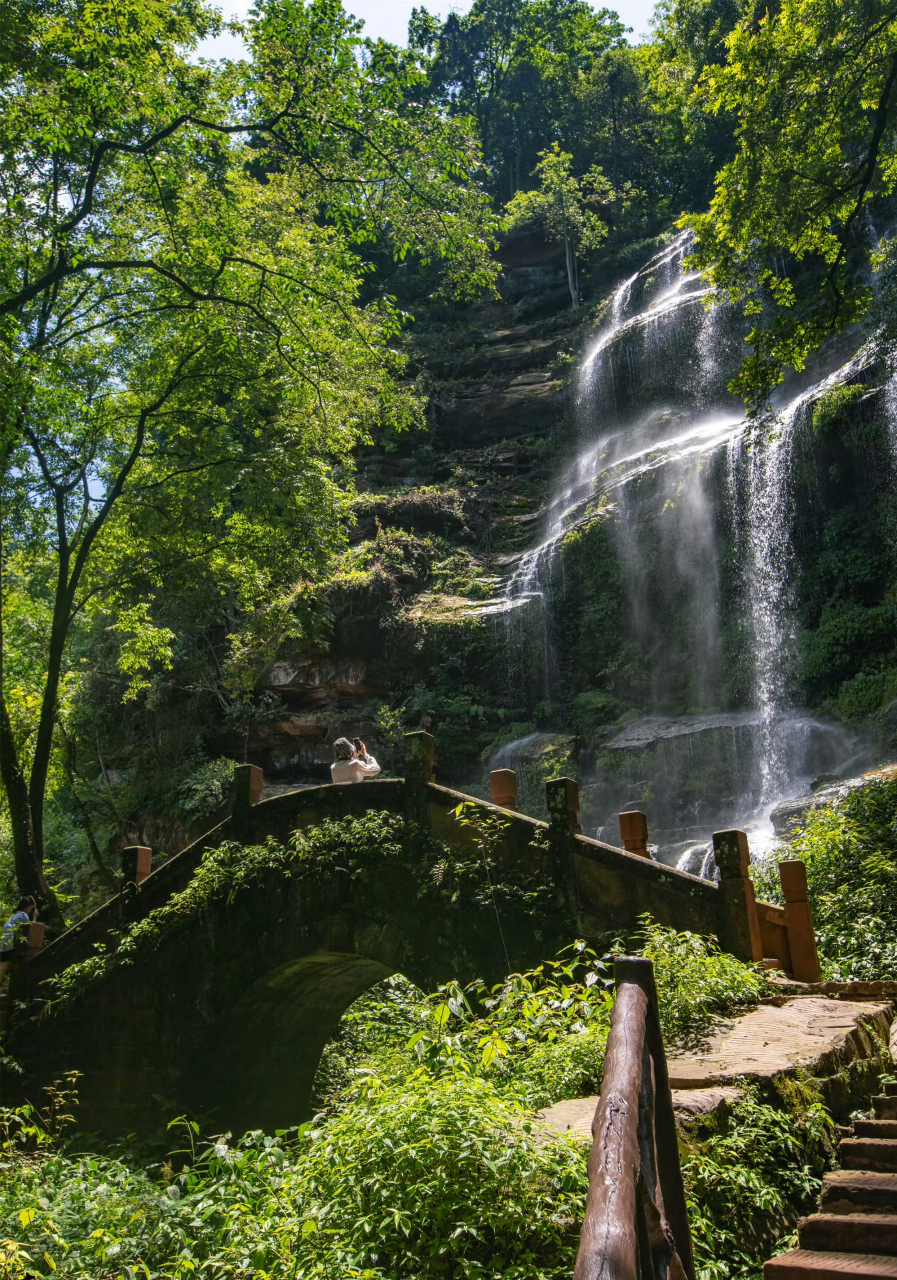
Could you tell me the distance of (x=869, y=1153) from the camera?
341 centimetres

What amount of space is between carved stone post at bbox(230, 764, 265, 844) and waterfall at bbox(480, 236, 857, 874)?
23.8ft

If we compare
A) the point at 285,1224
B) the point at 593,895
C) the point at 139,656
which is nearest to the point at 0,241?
the point at 139,656

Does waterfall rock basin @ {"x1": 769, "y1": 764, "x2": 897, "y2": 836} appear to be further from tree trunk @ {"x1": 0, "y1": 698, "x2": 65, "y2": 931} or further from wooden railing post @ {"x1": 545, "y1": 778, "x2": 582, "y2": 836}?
tree trunk @ {"x1": 0, "y1": 698, "x2": 65, "y2": 931}

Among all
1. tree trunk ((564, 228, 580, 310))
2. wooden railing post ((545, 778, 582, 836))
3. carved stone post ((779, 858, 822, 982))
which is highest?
tree trunk ((564, 228, 580, 310))

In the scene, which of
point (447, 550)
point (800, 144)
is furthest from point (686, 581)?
point (800, 144)

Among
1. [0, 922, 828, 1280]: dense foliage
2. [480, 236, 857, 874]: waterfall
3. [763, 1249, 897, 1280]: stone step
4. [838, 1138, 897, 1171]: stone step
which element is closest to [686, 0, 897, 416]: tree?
[480, 236, 857, 874]: waterfall

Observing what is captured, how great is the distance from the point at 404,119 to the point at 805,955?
34.9 ft

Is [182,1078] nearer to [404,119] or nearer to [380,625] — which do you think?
[404,119]

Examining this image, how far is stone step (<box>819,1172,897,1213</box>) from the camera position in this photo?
305 centimetres

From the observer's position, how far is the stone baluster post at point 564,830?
26.9ft

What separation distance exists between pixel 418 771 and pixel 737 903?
12.6 feet

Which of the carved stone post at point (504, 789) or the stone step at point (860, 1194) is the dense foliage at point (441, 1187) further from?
the carved stone post at point (504, 789)

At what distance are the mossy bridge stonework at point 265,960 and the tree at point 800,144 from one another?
7140mm

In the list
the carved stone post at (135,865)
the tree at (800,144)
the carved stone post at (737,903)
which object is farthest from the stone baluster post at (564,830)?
the tree at (800,144)
